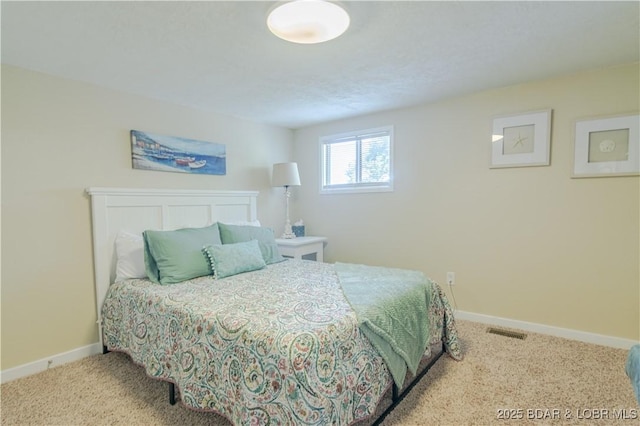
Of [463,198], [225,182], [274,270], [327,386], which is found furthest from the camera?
[225,182]

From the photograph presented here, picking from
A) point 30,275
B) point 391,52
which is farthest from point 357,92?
point 30,275

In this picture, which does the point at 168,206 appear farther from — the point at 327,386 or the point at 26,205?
the point at 327,386

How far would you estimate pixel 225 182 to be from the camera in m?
3.62

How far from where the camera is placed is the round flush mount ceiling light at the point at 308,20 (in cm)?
160

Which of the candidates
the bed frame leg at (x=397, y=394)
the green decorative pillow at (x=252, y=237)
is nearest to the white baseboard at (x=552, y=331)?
the bed frame leg at (x=397, y=394)

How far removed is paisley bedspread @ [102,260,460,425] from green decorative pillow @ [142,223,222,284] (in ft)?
0.35

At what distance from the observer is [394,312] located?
1.84 m

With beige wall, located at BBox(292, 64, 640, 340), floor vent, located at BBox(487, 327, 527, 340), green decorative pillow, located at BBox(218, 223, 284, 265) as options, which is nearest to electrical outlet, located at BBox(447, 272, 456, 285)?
beige wall, located at BBox(292, 64, 640, 340)

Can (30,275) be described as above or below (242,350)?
above

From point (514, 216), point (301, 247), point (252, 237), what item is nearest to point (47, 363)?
point (252, 237)

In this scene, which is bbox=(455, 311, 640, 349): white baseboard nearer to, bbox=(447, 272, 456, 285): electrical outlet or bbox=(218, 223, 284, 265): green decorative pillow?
bbox=(447, 272, 456, 285): electrical outlet

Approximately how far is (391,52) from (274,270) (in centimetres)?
184

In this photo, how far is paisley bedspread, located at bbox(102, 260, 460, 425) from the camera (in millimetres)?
1333

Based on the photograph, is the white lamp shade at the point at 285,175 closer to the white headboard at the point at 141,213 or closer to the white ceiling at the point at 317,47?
the white headboard at the point at 141,213
